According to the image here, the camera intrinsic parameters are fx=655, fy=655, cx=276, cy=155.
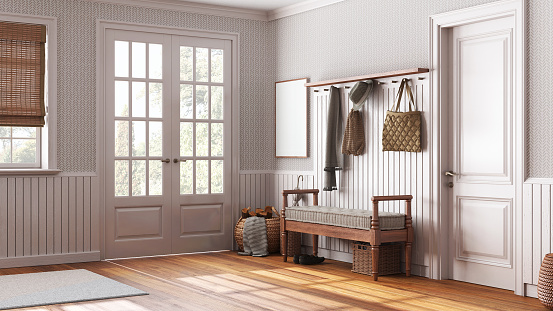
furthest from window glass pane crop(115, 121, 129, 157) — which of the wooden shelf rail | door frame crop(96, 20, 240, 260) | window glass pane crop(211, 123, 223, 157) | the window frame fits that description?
the wooden shelf rail

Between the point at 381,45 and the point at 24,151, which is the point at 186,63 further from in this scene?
the point at 381,45

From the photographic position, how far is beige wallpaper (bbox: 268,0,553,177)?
4.57 m

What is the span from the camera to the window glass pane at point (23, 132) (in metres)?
6.02

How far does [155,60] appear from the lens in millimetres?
6652

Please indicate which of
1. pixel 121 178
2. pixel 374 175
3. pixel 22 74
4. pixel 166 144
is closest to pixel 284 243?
pixel 374 175

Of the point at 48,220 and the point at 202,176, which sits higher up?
the point at 202,176

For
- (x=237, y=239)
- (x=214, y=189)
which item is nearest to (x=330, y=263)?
(x=237, y=239)

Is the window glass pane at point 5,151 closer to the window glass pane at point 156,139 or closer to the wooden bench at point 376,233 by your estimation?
→ the window glass pane at point 156,139

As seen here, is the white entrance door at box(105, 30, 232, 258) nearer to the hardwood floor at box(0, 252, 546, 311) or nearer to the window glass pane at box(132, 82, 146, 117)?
the window glass pane at box(132, 82, 146, 117)

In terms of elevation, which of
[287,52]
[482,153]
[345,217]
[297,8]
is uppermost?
[297,8]

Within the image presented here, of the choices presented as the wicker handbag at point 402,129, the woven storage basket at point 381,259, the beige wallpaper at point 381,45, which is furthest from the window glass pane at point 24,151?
the wicker handbag at point 402,129

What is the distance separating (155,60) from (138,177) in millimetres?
1198

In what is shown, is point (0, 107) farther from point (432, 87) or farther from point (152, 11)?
point (432, 87)

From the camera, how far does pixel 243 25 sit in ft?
23.6
